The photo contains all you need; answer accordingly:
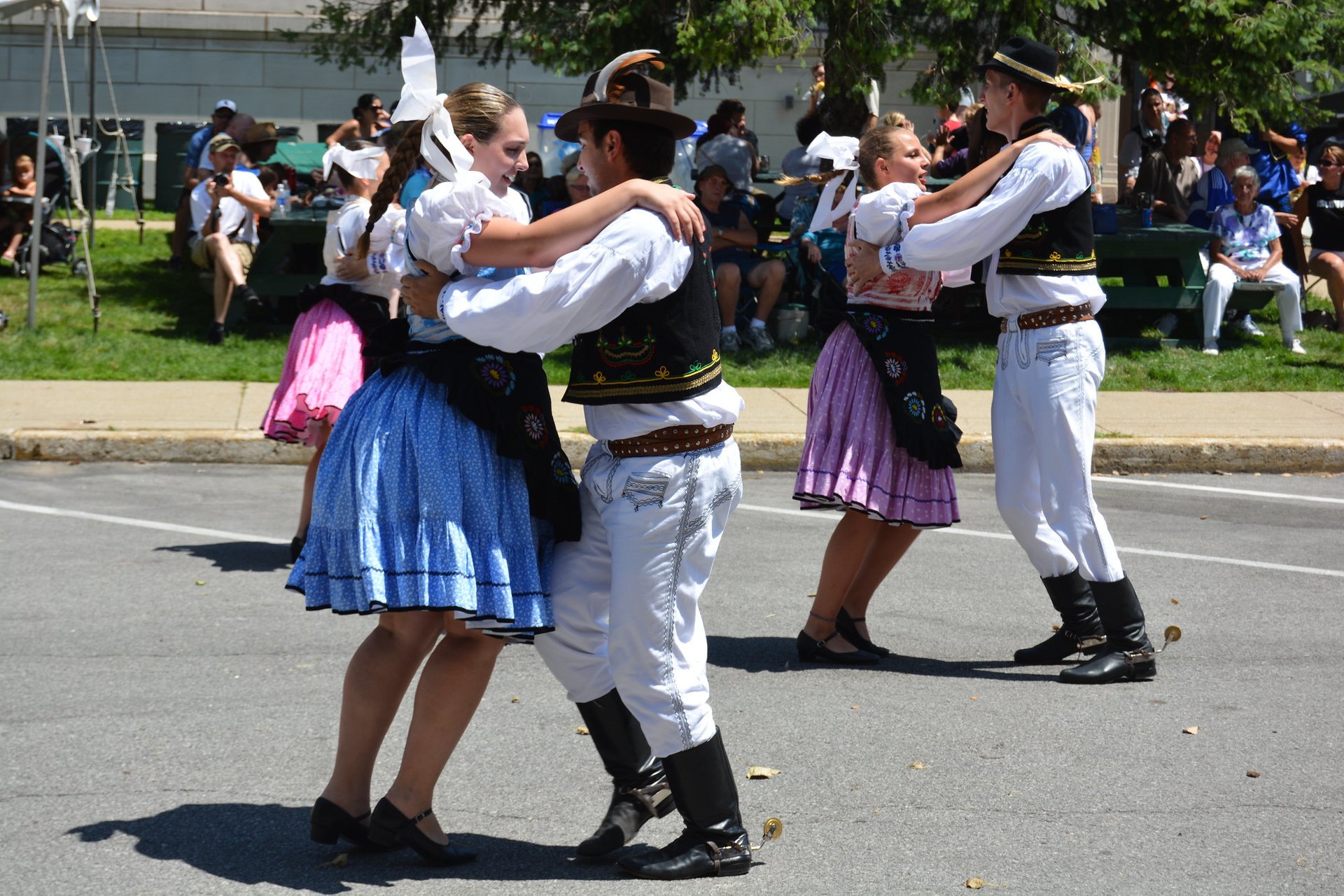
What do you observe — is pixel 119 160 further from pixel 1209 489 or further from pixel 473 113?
pixel 473 113

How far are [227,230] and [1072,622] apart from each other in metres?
9.07

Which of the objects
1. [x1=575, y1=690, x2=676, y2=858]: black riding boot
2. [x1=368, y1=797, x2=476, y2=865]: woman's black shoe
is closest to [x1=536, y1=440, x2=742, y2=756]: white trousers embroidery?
→ [x1=575, y1=690, x2=676, y2=858]: black riding boot

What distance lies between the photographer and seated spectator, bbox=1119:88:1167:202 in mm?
15086

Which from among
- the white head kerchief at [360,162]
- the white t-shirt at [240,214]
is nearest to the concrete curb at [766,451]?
the white head kerchief at [360,162]

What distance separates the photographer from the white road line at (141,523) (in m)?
7.09

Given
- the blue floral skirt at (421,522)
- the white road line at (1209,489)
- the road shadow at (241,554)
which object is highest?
the blue floral skirt at (421,522)

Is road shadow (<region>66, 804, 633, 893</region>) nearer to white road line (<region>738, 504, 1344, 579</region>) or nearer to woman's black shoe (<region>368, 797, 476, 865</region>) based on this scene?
woman's black shoe (<region>368, 797, 476, 865</region>)

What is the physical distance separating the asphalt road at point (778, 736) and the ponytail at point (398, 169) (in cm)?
151

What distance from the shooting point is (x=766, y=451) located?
9117mm

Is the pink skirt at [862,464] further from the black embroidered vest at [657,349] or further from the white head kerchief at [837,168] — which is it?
the black embroidered vest at [657,349]

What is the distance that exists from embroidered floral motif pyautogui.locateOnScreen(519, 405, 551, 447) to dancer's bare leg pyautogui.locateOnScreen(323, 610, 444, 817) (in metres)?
0.45

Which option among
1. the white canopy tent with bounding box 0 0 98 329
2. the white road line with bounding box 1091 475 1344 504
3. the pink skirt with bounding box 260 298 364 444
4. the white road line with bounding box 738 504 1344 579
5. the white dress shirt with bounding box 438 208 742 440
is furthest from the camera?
the white canopy tent with bounding box 0 0 98 329

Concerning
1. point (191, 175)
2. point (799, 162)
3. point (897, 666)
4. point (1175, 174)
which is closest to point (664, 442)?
point (897, 666)

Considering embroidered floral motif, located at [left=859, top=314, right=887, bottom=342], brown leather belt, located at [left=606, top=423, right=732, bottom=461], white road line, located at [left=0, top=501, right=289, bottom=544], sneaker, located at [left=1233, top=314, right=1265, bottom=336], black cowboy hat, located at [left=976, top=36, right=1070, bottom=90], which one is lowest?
white road line, located at [left=0, top=501, right=289, bottom=544]
